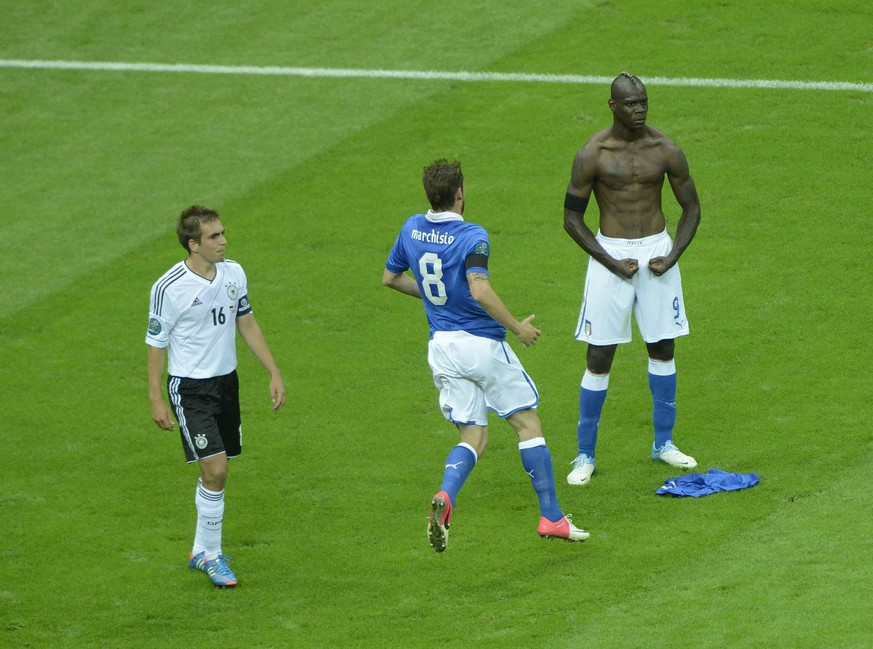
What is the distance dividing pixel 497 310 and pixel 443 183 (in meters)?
0.87

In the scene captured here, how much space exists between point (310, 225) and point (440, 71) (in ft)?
13.2

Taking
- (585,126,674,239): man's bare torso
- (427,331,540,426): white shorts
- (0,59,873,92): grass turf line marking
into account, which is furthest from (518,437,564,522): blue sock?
(0,59,873,92): grass turf line marking

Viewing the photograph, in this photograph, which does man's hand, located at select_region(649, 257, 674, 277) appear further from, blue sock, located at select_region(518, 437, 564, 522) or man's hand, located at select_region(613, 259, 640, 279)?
blue sock, located at select_region(518, 437, 564, 522)

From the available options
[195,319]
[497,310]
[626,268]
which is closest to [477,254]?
[497,310]

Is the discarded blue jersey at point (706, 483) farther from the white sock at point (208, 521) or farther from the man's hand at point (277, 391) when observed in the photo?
the white sock at point (208, 521)

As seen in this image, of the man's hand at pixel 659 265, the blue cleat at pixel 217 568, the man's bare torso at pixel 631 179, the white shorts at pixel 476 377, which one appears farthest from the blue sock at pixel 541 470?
the blue cleat at pixel 217 568

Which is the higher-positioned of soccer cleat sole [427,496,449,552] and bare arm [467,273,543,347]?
bare arm [467,273,543,347]

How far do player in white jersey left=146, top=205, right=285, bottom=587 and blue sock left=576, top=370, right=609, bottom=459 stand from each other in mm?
2376

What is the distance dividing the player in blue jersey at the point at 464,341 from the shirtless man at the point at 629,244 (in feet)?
4.33

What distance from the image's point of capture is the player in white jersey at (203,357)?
28.6 feet

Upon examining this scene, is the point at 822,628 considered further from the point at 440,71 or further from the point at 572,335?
the point at 440,71

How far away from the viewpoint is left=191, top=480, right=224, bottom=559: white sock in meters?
8.89

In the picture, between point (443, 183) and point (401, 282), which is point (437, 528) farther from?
point (443, 183)

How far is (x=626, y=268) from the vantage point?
9781mm
